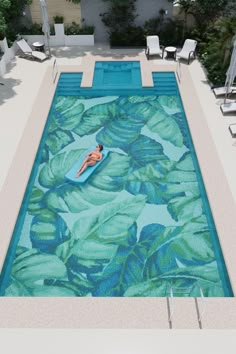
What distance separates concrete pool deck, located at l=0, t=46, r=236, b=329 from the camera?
8.09m

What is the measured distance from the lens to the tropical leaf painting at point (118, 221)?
9422 mm

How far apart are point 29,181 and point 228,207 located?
6679 mm

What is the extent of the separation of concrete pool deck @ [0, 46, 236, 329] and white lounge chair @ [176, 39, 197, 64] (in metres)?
0.45

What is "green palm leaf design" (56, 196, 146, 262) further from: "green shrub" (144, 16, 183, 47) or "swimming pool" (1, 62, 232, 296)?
"green shrub" (144, 16, 183, 47)

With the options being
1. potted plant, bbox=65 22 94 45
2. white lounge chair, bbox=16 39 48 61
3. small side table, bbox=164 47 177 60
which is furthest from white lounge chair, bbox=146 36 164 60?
white lounge chair, bbox=16 39 48 61

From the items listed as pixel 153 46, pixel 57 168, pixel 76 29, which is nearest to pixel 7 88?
pixel 57 168

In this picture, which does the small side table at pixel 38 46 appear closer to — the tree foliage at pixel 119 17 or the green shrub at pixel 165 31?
the tree foliage at pixel 119 17

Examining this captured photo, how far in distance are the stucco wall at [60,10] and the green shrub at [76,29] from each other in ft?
1.00

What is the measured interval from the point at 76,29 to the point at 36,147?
38.5 ft

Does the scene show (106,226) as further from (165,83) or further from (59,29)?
(59,29)

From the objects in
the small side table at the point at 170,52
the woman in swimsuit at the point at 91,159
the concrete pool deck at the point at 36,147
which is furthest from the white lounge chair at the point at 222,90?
the woman in swimsuit at the point at 91,159

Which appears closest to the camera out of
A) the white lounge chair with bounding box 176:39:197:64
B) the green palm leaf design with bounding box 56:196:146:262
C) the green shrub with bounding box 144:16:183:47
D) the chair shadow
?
the green palm leaf design with bounding box 56:196:146:262

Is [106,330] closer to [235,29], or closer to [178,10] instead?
[235,29]

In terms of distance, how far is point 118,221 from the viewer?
436 inches
